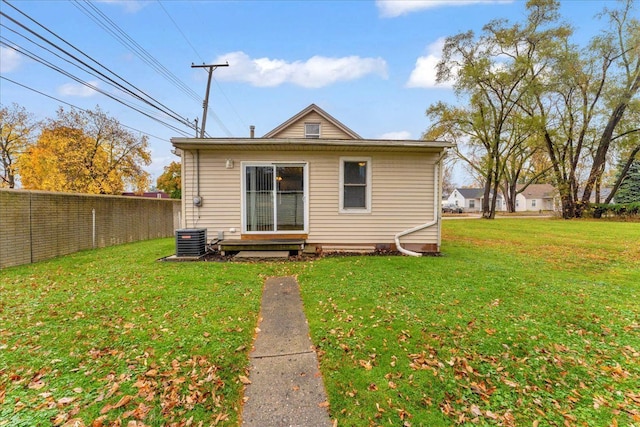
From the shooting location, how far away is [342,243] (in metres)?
7.26

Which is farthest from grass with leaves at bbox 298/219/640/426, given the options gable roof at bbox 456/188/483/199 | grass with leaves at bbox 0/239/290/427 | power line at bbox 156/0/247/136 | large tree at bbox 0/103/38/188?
gable roof at bbox 456/188/483/199

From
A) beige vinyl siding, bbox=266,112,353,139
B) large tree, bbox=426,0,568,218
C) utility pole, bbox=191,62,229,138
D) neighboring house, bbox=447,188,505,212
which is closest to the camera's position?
beige vinyl siding, bbox=266,112,353,139

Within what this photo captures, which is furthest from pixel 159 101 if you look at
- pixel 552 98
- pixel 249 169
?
pixel 552 98

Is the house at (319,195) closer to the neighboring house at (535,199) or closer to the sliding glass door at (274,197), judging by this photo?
the sliding glass door at (274,197)

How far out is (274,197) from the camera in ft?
23.5

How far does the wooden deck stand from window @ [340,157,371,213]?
1.52 metres

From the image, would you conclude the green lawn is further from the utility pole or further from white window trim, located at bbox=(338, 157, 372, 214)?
the utility pole

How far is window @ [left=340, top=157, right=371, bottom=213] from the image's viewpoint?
7.15 metres

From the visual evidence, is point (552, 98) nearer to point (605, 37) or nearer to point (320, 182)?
point (605, 37)

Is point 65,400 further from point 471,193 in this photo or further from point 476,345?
point 471,193

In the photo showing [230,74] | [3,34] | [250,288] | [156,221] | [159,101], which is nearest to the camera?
[250,288]

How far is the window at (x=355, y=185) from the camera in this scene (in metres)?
Result: 7.15

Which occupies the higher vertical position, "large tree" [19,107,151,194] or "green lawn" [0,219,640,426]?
"large tree" [19,107,151,194]

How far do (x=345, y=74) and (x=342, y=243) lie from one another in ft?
45.3
